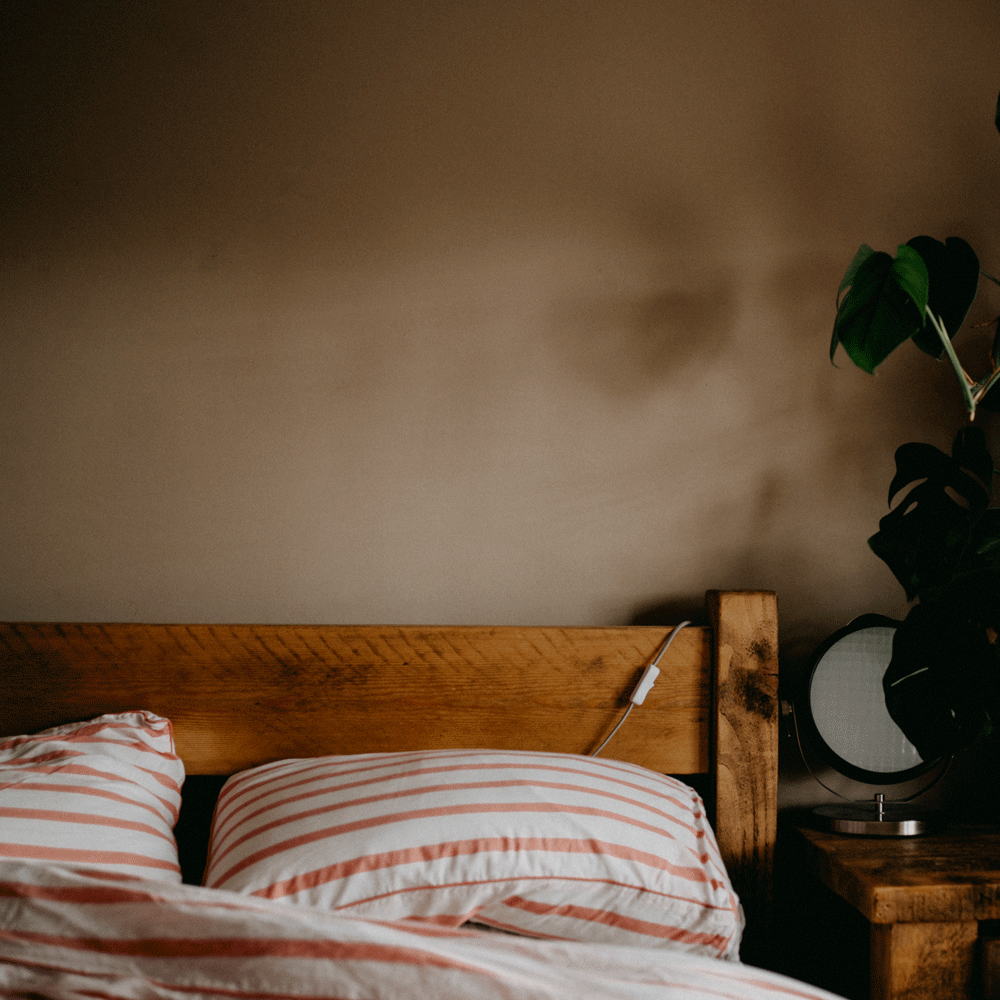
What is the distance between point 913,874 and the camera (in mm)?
1045

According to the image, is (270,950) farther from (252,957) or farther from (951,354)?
(951,354)

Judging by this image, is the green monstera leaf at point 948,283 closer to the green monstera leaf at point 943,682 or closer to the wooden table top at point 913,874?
the green monstera leaf at point 943,682

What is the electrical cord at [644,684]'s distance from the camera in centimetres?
123

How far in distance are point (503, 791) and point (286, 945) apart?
1.35 feet

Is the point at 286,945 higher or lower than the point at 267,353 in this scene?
lower

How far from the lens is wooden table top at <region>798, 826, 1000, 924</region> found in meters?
1.00

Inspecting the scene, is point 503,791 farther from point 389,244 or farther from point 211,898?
point 389,244

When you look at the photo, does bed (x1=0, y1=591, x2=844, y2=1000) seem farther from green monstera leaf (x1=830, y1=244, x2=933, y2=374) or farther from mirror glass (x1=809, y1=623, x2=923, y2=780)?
green monstera leaf (x1=830, y1=244, x2=933, y2=374)

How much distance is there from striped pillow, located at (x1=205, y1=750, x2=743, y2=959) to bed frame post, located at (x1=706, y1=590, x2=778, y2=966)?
22cm

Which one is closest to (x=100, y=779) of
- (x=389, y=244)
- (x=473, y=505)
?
(x=473, y=505)

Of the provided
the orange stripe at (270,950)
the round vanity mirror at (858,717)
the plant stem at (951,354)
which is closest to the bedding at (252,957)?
the orange stripe at (270,950)

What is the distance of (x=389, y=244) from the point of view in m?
1.36

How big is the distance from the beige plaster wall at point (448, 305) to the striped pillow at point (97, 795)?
27 cm

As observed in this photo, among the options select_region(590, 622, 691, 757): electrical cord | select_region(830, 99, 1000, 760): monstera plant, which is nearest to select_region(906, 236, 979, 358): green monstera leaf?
select_region(830, 99, 1000, 760): monstera plant
